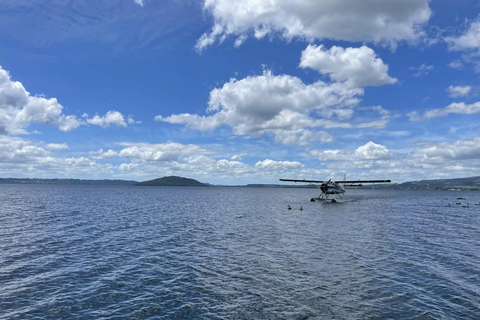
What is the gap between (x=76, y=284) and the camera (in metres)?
22.6

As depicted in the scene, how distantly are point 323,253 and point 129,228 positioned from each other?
3322 centimetres

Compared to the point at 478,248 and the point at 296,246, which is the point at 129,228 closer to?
the point at 296,246

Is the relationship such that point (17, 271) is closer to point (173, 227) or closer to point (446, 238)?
point (173, 227)

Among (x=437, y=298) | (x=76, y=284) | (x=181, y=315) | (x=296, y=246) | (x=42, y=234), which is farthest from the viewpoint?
(x=42, y=234)

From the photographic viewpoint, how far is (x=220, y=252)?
33.0m

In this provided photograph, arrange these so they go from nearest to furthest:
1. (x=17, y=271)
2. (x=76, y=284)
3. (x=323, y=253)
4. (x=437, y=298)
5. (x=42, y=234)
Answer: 1. (x=437, y=298)
2. (x=76, y=284)
3. (x=17, y=271)
4. (x=323, y=253)
5. (x=42, y=234)

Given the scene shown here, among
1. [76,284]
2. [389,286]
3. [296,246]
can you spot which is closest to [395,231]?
[296,246]

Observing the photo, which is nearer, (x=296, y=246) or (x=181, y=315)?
(x=181, y=315)

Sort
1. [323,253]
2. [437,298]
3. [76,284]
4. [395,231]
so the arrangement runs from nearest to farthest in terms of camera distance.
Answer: [437,298], [76,284], [323,253], [395,231]

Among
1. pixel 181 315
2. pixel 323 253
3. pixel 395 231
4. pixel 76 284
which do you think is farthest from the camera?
pixel 395 231

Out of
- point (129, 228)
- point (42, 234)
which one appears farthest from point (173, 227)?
point (42, 234)

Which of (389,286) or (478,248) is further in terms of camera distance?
(478,248)

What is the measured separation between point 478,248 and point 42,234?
59336mm

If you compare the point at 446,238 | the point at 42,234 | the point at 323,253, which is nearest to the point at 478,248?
the point at 446,238
